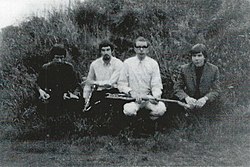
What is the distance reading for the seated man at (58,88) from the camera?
557 centimetres

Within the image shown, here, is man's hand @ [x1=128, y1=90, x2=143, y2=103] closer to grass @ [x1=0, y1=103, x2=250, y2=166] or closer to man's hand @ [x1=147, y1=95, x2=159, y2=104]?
man's hand @ [x1=147, y1=95, x2=159, y2=104]

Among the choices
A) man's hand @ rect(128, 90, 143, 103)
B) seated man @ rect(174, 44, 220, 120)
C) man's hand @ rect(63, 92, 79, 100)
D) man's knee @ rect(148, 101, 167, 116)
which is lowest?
man's knee @ rect(148, 101, 167, 116)

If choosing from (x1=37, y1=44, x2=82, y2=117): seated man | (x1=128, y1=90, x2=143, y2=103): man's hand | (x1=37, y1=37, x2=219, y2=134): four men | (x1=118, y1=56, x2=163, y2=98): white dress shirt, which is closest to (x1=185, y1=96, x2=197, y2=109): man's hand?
(x1=37, y1=37, x2=219, y2=134): four men

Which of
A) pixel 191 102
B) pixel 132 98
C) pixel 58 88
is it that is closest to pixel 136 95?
pixel 132 98

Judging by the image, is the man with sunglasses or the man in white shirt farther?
the man with sunglasses

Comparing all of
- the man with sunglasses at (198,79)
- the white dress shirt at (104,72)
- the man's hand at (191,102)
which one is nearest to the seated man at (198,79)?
the man with sunglasses at (198,79)

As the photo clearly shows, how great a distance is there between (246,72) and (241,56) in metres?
0.46

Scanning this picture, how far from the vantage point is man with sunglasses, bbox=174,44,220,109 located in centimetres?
528

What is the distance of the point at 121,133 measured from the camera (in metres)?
5.35

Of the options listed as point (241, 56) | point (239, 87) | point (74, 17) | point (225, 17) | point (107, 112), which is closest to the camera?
point (107, 112)

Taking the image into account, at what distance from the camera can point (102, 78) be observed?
18.9ft

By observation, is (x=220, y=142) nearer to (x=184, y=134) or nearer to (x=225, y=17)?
(x=184, y=134)

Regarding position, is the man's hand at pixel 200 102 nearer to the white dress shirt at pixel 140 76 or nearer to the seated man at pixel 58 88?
the white dress shirt at pixel 140 76

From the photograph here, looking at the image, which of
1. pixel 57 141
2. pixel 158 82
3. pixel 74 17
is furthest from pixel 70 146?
pixel 74 17
